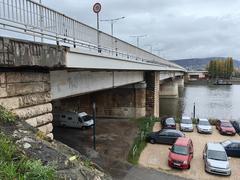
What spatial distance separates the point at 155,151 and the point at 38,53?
45.6 ft

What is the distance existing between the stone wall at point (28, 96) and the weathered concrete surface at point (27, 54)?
433 millimetres

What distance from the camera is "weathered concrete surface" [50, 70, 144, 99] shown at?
11.1m

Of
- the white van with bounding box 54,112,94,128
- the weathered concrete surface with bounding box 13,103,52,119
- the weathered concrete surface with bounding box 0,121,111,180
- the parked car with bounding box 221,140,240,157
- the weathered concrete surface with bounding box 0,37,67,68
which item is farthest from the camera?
the white van with bounding box 54,112,94,128

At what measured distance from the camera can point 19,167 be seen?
387cm

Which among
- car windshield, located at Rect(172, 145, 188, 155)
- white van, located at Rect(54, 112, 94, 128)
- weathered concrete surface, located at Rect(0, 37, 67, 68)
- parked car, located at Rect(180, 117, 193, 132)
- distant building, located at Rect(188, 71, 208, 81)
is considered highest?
weathered concrete surface, located at Rect(0, 37, 67, 68)

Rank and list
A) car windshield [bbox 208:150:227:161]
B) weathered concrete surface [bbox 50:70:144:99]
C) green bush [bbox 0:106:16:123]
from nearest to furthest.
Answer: green bush [bbox 0:106:16:123]
weathered concrete surface [bbox 50:70:144:99]
car windshield [bbox 208:150:227:161]

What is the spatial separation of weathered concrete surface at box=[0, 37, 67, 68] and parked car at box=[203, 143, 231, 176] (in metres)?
10.8

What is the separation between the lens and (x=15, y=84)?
7.42m

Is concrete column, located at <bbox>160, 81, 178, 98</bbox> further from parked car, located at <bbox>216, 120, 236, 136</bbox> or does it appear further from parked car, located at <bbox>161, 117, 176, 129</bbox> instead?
parked car, located at <bbox>216, 120, 236, 136</bbox>

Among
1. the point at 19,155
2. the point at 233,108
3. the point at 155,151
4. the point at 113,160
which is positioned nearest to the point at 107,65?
the point at 113,160

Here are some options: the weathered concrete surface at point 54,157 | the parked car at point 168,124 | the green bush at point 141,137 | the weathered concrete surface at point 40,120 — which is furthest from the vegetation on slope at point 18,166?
the parked car at point 168,124

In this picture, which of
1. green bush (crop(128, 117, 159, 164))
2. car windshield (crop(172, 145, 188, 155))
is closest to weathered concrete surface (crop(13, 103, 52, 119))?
green bush (crop(128, 117, 159, 164))

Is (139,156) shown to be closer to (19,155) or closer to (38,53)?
(38,53)

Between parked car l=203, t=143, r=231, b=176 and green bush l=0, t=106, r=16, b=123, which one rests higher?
green bush l=0, t=106, r=16, b=123
